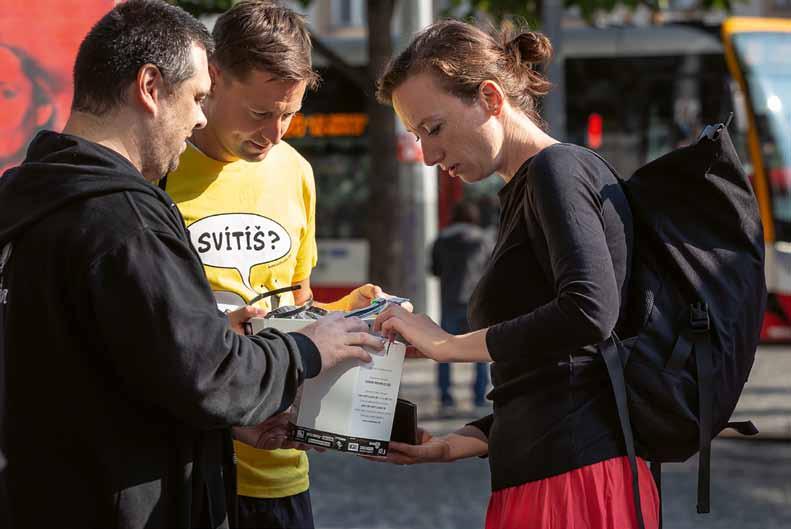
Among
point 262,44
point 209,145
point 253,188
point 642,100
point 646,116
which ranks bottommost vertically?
point 646,116

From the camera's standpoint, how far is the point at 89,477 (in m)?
2.01

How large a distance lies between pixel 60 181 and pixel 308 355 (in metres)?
0.58

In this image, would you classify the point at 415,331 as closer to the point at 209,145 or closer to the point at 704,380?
the point at 704,380

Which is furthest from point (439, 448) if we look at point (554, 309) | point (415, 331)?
point (554, 309)

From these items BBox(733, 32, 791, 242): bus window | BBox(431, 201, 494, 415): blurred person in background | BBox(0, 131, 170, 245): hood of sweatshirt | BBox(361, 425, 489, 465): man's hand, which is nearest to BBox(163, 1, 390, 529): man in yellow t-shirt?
BBox(361, 425, 489, 465): man's hand

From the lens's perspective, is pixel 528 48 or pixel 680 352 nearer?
pixel 680 352

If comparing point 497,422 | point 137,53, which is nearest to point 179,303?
point 137,53

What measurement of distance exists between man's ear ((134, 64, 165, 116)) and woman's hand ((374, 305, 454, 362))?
0.65 meters

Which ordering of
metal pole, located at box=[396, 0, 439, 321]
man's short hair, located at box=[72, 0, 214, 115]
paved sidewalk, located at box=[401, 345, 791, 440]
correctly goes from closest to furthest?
1. man's short hair, located at box=[72, 0, 214, 115]
2. paved sidewalk, located at box=[401, 345, 791, 440]
3. metal pole, located at box=[396, 0, 439, 321]

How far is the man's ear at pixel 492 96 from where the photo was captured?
2.48 m

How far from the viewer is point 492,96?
2.49 meters

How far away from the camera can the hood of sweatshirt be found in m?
1.98

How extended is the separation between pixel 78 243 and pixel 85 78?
1.16 ft

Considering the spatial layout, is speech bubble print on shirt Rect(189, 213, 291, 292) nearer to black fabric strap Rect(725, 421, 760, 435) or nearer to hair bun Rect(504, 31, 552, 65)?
hair bun Rect(504, 31, 552, 65)
